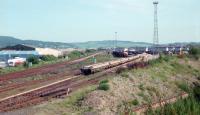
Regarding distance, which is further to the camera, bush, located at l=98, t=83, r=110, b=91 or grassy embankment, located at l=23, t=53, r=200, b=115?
bush, located at l=98, t=83, r=110, b=91

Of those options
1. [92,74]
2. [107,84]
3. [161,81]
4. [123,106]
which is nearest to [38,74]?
[92,74]

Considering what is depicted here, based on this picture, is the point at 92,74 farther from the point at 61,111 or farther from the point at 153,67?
the point at 61,111

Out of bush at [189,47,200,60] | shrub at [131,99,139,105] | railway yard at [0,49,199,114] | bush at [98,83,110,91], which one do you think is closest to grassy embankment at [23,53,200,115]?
shrub at [131,99,139,105]

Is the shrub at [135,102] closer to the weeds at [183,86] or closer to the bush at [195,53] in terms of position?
the weeds at [183,86]

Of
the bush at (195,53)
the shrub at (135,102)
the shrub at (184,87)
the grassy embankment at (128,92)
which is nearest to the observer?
the grassy embankment at (128,92)

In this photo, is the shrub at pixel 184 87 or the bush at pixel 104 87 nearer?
the bush at pixel 104 87

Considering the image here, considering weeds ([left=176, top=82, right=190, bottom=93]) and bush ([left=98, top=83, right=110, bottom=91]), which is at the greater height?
bush ([left=98, top=83, right=110, bottom=91])

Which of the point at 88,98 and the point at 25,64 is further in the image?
the point at 25,64

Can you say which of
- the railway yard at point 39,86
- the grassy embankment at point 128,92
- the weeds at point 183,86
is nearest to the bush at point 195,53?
the railway yard at point 39,86

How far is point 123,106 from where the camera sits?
24.2 meters

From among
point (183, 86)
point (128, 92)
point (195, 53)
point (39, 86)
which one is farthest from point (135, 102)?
point (195, 53)

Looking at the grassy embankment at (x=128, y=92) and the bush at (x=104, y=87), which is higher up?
the bush at (x=104, y=87)

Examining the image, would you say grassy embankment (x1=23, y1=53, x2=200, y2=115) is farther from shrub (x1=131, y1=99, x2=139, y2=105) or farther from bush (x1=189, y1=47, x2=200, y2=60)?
bush (x1=189, y1=47, x2=200, y2=60)

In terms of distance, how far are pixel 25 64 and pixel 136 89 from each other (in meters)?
33.5
